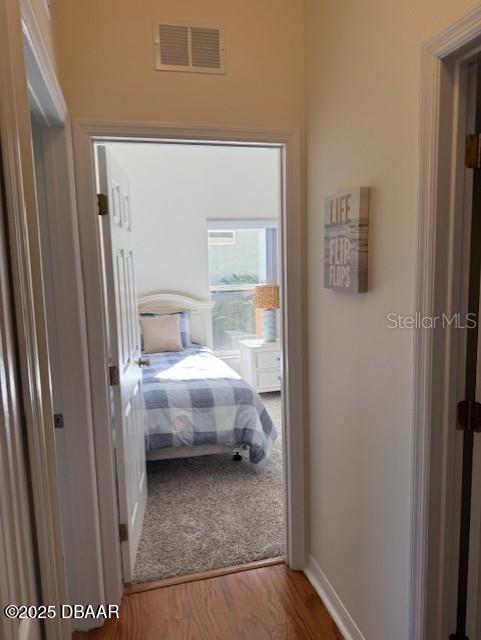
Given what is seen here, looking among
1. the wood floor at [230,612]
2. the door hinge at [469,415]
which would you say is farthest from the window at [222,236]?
the door hinge at [469,415]

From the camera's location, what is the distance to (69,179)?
5.91 ft

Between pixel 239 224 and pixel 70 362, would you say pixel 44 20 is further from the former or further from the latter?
pixel 239 224

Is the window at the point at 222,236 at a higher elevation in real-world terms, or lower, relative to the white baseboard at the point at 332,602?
higher

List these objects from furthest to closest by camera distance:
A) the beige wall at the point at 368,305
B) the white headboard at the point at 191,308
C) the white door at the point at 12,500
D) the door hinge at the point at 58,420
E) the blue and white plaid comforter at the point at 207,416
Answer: the white headboard at the point at 191,308 → the blue and white plaid comforter at the point at 207,416 → the door hinge at the point at 58,420 → the beige wall at the point at 368,305 → the white door at the point at 12,500

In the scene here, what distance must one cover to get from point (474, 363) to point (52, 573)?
123 cm

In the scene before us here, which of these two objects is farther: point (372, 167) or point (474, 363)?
point (372, 167)

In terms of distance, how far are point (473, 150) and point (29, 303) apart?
3.95ft

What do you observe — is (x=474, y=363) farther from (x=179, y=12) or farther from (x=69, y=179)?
(x=179, y=12)

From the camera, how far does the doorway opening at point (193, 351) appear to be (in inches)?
89.7

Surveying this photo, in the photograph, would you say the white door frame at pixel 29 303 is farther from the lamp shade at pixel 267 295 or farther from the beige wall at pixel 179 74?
the lamp shade at pixel 267 295

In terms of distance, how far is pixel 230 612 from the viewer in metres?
2.05

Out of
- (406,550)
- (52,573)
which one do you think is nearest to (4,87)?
(52,573)

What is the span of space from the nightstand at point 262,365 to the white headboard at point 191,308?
522 mm

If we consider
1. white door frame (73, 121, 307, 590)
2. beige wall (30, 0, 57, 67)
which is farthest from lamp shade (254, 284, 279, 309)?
beige wall (30, 0, 57, 67)
